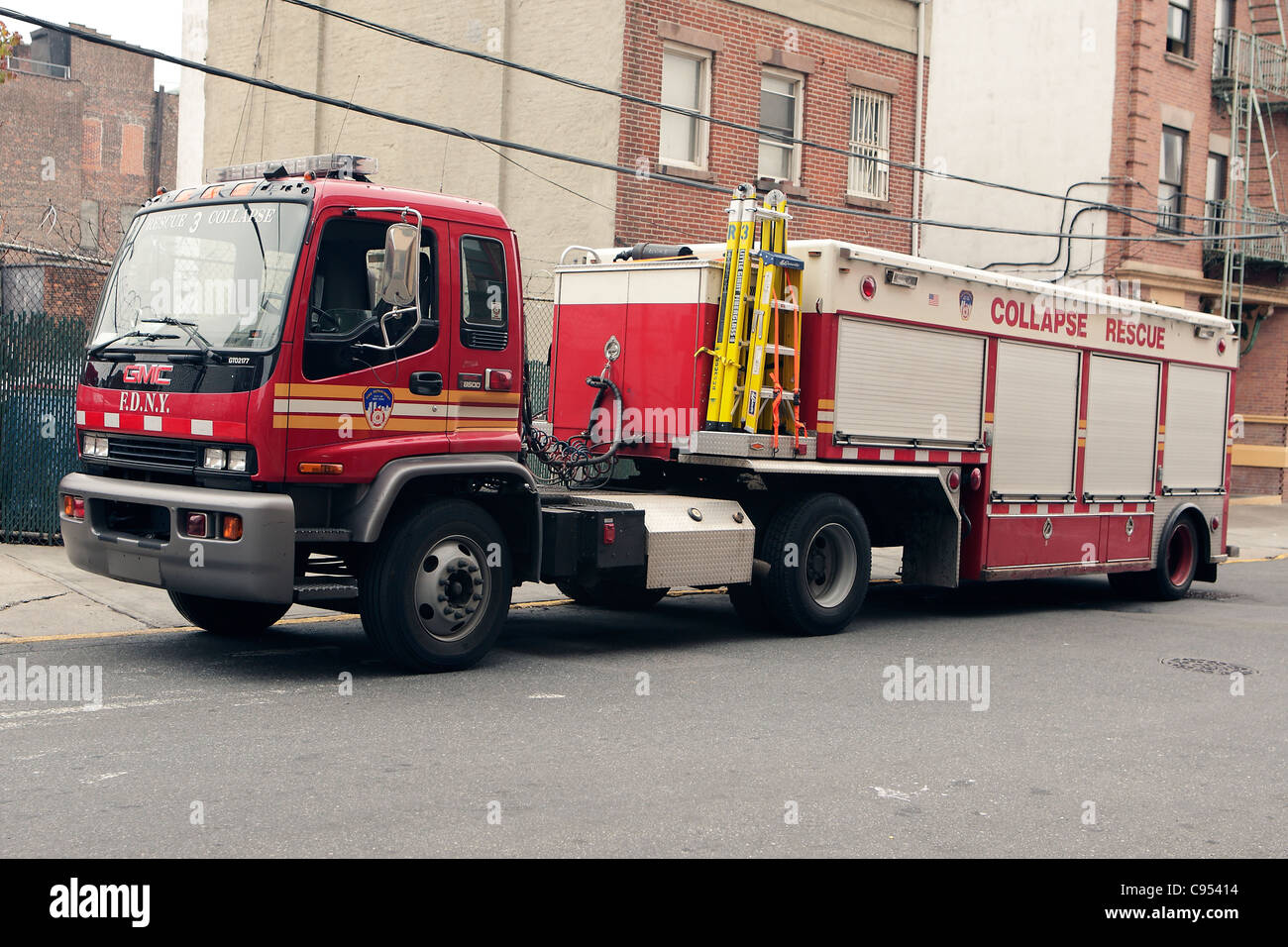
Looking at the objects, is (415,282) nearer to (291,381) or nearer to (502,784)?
(291,381)

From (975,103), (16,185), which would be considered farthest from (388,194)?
(16,185)

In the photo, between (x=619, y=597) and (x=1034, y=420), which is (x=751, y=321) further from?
(x=1034, y=420)

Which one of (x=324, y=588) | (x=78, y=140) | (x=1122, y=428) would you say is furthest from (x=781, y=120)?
(x=78, y=140)

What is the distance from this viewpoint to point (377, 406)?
820 cm

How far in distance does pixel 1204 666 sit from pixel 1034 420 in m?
3.06

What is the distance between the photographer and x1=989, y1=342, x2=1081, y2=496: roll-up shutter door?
12.2m

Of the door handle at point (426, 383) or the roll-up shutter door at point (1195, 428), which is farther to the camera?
the roll-up shutter door at point (1195, 428)

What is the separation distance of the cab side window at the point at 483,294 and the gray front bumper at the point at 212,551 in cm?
166

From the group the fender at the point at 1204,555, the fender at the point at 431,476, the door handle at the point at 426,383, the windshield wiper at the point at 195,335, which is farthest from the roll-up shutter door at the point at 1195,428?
the windshield wiper at the point at 195,335

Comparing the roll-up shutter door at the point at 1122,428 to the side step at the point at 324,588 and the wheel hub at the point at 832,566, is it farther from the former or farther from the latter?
the side step at the point at 324,588

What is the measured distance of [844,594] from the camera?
1108cm

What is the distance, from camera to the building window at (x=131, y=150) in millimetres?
56219
